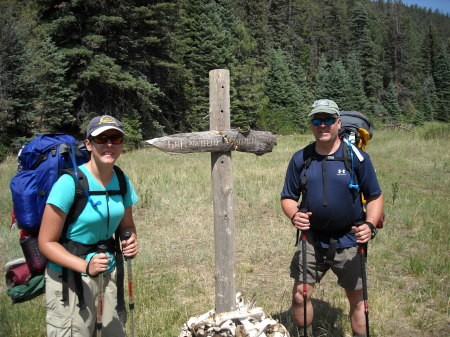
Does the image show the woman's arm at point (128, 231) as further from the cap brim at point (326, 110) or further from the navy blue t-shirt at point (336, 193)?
the cap brim at point (326, 110)

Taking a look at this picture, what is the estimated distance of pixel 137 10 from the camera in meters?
20.0

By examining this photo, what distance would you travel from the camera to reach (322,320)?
402 cm

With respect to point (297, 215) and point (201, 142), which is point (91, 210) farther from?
point (297, 215)

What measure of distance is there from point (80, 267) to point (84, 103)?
1972 centimetres

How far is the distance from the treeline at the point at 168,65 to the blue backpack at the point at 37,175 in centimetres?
158

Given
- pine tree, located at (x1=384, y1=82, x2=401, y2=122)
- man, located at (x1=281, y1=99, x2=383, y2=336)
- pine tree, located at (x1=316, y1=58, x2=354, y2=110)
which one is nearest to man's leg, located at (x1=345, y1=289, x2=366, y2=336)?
man, located at (x1=281, y1=99, x2=383, y2=336)

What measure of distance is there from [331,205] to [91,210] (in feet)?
5.63

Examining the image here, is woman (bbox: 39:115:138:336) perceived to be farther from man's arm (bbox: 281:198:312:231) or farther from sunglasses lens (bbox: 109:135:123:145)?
man's arm (bbox: 281:198:312:231)

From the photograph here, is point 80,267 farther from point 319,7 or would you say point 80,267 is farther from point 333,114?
point 319,7

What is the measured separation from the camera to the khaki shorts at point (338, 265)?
3.05 meters

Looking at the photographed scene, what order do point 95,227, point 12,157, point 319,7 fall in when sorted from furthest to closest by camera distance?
point 319,7 < point 12,157 < point 95,227

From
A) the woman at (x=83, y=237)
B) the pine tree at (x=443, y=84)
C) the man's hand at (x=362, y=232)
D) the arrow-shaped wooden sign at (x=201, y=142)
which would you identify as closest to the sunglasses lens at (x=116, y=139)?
the woman at (x=83, y=237)

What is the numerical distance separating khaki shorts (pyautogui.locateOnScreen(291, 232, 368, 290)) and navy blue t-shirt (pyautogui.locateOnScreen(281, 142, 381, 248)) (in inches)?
3.3

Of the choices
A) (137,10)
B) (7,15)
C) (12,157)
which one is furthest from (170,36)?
(12,157)
